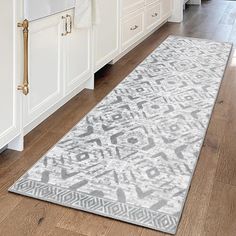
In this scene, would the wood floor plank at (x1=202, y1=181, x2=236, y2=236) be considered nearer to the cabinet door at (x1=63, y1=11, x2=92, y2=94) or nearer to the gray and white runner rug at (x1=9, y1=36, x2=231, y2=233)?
the gray and white runner rug at (x1=9, y1=36, x2=231, y2=233)

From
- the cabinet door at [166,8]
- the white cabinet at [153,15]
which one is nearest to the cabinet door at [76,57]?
the white cabinet at [153,15]

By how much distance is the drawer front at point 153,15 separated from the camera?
5227 millimetres

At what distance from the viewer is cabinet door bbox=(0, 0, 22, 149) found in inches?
82.8

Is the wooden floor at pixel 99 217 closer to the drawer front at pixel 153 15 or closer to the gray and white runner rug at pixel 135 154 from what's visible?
the gray and white runner rug at pixel 135 154

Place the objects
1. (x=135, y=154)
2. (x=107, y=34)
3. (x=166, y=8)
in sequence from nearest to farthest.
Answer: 1. (x=135, y=154)
2. (x=107, y=34)
3. (x=166, y=8)

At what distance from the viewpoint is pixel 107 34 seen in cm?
375

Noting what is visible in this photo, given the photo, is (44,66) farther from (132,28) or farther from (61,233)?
(132,28)

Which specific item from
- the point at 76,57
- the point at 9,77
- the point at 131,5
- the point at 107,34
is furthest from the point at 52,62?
the point at 131,5

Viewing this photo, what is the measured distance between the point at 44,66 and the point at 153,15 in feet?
10.5

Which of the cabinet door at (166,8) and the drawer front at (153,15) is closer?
the drawer front at (153,15)

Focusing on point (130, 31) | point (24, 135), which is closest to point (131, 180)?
point (24, 135)

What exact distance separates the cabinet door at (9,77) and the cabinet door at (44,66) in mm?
151

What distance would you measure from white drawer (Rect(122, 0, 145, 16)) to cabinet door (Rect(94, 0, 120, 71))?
0.24m

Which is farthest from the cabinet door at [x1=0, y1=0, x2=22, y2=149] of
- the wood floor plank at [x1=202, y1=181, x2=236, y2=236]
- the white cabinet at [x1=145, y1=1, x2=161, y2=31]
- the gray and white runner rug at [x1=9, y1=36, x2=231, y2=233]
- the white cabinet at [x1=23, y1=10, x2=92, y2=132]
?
the white cabinet at [x1=145, y1=1, x2=161, y2=31]
